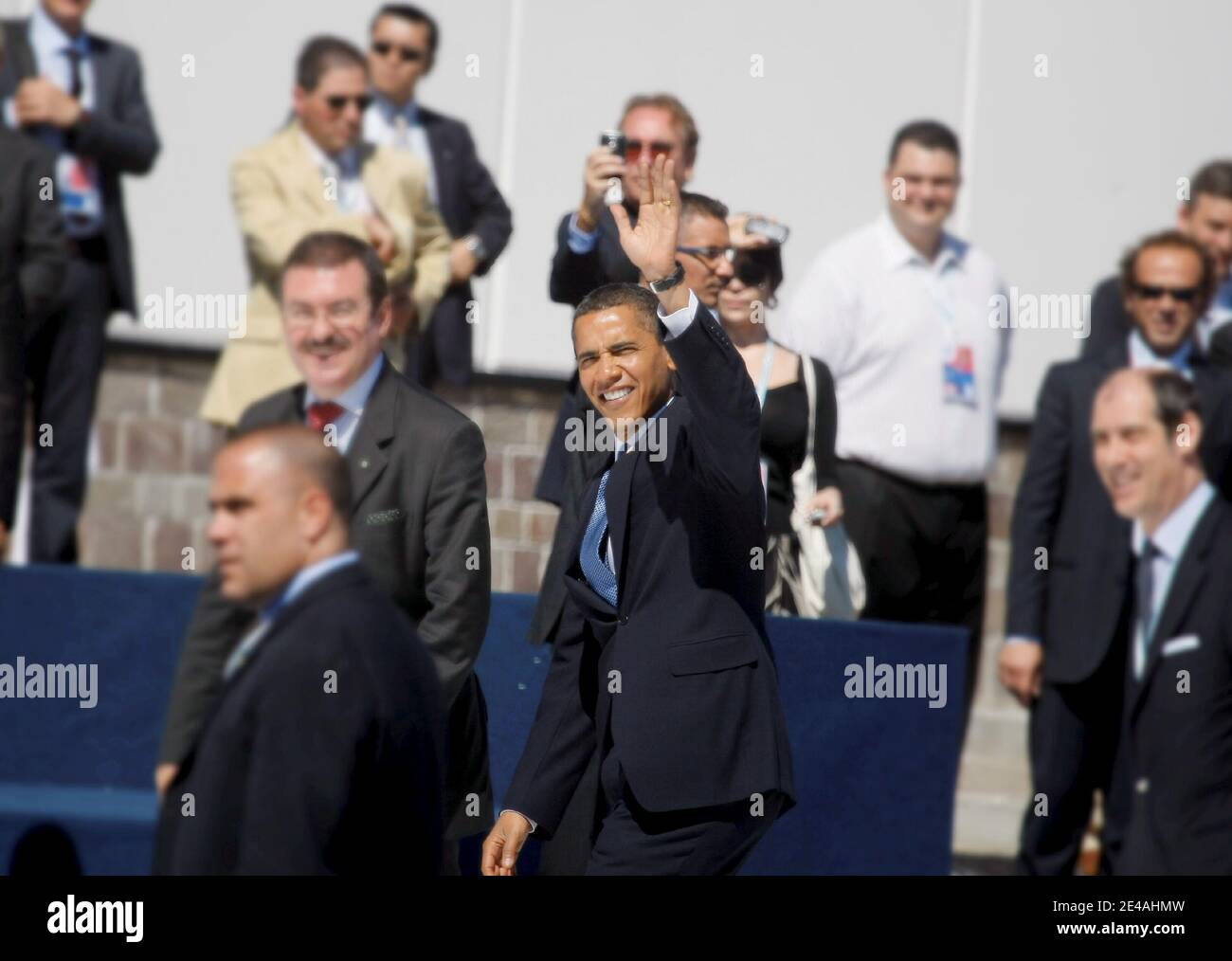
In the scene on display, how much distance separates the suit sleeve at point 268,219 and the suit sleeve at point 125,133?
0.66 metres

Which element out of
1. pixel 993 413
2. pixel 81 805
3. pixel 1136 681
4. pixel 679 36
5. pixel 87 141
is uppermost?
pixel 679 36

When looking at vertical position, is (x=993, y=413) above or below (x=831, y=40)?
below

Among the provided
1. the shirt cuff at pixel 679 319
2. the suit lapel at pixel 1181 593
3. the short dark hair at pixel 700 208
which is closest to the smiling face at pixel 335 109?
the short dark hair at pixel 700 208

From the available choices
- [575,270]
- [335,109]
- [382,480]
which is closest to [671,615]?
[382,480]

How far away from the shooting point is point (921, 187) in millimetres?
7637

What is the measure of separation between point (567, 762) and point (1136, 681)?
1906mm

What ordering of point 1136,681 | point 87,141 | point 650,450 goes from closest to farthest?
point 650,450 → point 1136,681 → point 87,141

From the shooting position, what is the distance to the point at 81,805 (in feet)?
18.9

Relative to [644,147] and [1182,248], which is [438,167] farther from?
[1182,248]

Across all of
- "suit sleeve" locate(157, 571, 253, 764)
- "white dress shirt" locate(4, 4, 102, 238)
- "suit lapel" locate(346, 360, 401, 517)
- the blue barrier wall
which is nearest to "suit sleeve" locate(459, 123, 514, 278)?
"white dress shirt" locate(4, 4, 102, 238)

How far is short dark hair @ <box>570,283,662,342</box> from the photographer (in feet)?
16.1

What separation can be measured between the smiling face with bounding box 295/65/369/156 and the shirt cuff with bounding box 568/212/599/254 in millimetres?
1351

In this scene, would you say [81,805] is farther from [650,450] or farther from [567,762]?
[650,450]
